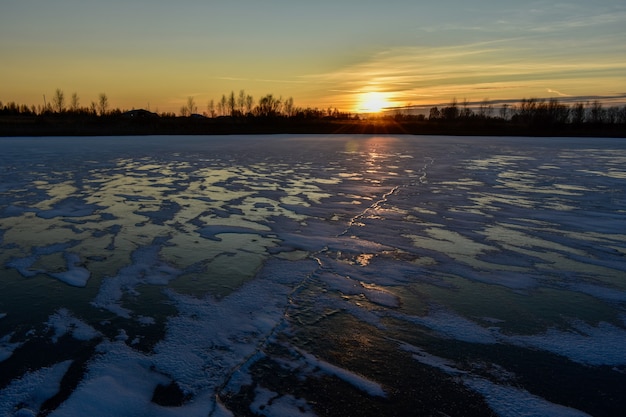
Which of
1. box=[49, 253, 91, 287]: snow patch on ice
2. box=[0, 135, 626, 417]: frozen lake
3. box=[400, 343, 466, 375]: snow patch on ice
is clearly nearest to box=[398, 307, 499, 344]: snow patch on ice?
box=[0, 135, 626, 417]: frozen lake

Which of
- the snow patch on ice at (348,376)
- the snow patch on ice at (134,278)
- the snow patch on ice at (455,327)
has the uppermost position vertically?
the snow patch on ice at (134,278)

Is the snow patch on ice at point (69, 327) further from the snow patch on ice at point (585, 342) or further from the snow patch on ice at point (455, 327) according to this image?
the snow patch on ice at point (585, 342)

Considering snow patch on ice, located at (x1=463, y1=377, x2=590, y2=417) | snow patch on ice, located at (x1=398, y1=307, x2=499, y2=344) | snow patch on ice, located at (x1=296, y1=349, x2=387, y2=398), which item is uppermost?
snow patch on ice, located at (x1=398, y1=307, x2=499, y2=344)

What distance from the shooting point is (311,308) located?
12.8 feet

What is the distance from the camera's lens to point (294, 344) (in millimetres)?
3268

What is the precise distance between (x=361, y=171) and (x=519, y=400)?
39.7ft

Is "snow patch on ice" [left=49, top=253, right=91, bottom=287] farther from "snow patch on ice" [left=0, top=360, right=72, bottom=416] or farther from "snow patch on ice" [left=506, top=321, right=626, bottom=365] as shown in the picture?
"snow patch on ice" [left=506, top=321, right=626, bottom=365]

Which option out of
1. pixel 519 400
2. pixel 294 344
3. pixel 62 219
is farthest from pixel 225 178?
pixel 519 400

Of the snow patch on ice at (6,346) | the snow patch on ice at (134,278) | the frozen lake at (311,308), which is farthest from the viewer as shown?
the snow patch on ice at (134,278)

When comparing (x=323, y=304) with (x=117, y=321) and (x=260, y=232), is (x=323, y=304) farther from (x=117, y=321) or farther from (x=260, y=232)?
(x=260, y=232)

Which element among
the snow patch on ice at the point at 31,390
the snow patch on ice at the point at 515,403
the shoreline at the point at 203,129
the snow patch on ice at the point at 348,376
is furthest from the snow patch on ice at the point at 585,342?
the shoreline at the point at 203,129

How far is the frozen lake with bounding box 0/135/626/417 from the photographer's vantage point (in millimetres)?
2686

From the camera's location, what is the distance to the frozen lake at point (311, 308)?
2686 mm

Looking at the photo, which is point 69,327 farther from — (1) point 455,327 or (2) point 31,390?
(1) point 455,327
